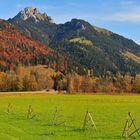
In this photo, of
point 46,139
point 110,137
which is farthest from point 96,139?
point 46,139

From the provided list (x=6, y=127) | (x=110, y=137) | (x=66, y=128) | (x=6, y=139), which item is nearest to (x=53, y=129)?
(x=66, y=128)

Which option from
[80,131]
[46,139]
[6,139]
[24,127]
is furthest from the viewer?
[24,127]

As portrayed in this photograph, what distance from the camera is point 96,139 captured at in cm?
3934

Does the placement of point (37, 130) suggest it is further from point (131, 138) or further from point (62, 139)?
point (131, 138)

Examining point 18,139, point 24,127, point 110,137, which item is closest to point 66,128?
point 24,127

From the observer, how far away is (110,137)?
135ft

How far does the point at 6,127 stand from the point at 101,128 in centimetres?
1183

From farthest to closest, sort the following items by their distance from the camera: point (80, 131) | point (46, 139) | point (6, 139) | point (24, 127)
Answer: point (24, 127) < point (80, 131) < point (46, 139) < point (6, 139)

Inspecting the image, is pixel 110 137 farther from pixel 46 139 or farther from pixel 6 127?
pixel 6 127

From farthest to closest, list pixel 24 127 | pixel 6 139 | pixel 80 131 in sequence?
pixel 24 127
pixel 80 131
pixel 6 139

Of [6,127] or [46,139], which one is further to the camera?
[6,127]

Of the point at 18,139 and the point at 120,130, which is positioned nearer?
the point at 18,139

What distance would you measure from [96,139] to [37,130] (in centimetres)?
Answer: 934

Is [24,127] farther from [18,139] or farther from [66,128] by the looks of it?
[18,139]
